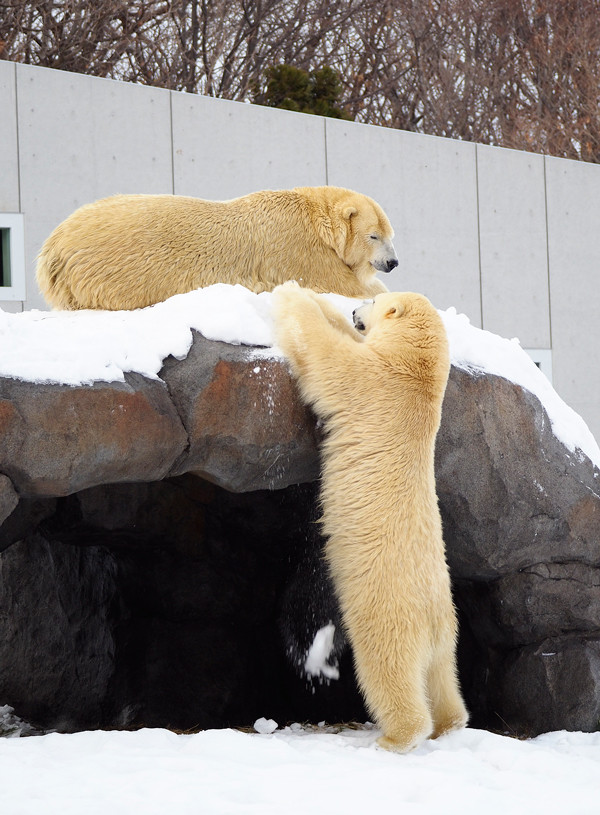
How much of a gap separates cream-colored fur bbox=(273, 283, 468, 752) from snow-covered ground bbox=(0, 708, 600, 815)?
0.72ft

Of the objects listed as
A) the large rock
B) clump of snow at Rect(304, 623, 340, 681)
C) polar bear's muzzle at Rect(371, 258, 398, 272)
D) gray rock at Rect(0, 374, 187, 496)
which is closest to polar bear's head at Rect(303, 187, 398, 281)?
polar bear's muzzle at Rect(371, 258, 398, 272)

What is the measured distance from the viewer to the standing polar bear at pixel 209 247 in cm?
430

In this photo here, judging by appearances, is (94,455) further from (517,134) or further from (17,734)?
(517,134)

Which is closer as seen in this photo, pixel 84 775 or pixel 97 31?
pixel 84 775

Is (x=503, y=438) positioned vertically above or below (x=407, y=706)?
above

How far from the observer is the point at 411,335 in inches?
155

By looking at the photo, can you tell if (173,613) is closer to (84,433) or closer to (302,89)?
(84,433)

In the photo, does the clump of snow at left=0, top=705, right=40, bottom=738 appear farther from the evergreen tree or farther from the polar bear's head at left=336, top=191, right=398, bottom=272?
the evergreen tree

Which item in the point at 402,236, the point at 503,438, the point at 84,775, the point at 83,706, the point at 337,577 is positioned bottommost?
the point at 83,706

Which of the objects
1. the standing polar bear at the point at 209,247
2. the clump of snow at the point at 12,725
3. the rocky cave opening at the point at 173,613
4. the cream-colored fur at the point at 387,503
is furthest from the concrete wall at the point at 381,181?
the cream-colored fur at the point at 387,503

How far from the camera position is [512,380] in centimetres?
436

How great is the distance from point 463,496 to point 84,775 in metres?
1.93

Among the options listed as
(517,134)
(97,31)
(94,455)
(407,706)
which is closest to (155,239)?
(94,455)

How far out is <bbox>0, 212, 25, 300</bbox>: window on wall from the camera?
7.71 m
